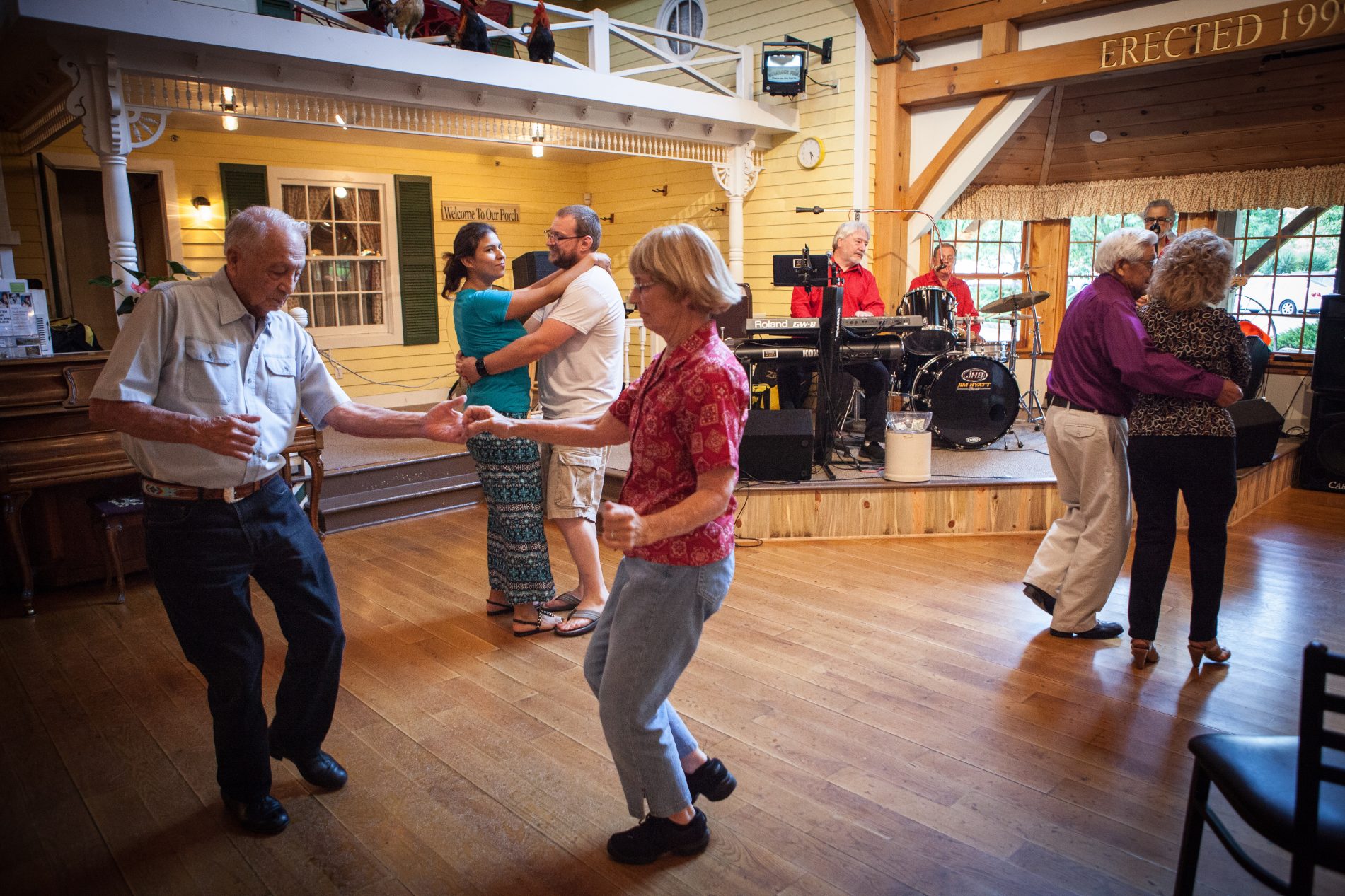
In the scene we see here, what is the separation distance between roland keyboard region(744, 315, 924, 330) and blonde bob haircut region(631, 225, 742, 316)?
349 centimetres

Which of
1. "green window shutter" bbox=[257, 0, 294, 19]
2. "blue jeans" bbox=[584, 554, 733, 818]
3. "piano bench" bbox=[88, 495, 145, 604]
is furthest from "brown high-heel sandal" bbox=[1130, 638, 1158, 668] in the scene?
"green window shutter" bbox=[257, 0, 294, 19]

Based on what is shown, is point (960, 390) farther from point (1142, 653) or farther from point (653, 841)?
point (653, 841)

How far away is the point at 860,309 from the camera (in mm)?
6012

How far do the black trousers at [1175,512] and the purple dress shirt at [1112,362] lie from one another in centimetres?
18

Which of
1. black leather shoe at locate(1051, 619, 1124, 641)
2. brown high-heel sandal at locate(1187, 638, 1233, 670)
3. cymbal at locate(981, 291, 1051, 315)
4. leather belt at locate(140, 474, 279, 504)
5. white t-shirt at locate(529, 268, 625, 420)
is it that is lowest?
black leather shoe at locate(1051, 619, 1124, 641)

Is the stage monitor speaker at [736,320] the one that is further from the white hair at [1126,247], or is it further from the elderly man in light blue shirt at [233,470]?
the elderly man in light blue shirt at [233,470]

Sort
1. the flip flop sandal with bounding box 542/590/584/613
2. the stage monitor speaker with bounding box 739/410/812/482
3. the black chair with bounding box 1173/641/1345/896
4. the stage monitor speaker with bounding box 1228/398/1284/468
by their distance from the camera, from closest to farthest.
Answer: the black chair with bounding box 1173/641/1345/896 < the flip flop sandal with bounding box 542/590/584/613 < the stage monitor speaker with bounding box 739/410/812/482 < the stage monitor speaker with bounding box 1228/398/1284/468

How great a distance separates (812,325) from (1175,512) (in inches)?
103

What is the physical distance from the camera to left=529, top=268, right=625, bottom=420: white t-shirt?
3.30 metres

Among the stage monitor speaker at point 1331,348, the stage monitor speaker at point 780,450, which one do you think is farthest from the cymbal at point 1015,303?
the stage monitor speaker at point 780,450

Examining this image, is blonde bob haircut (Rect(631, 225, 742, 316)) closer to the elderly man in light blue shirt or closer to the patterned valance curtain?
the elderly man in light blue shirt

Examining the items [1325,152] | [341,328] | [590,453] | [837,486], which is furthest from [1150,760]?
[341,328]

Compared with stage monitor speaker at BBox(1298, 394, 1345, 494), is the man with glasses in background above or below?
above

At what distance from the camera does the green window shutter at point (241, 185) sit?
736cm
